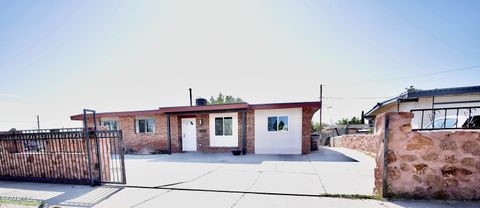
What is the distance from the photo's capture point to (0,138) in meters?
5.56

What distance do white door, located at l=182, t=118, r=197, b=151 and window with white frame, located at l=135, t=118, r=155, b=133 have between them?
7.15ft

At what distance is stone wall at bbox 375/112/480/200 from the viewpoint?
124 inches

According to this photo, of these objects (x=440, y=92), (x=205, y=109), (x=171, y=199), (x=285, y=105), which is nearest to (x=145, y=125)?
(x=205, y=109)

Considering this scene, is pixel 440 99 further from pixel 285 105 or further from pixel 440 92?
pixel 285 105

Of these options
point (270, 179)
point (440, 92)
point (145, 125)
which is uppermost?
point (440, 92)

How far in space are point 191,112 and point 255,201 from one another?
7827 mm

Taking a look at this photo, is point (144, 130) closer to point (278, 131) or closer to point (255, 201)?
point (278, 131)

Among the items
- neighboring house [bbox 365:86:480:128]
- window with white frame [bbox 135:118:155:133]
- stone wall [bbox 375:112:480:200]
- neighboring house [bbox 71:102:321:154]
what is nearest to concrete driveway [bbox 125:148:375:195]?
stone wall [bbox 375:112:480:200]

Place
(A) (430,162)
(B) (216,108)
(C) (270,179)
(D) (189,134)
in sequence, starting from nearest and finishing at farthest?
(A) (430,162) < (C) (270,179) < (B) (216,108) < (D) (189,134)

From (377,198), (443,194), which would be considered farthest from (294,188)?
Result: (443,194)

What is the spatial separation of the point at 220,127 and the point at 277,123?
329cm

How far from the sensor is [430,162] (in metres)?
3.27

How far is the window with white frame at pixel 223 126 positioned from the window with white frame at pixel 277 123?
221 cm

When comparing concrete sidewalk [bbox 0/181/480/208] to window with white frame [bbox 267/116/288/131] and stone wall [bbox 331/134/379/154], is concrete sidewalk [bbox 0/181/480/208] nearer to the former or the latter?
stone wall [bbox 331/134/379/154]
